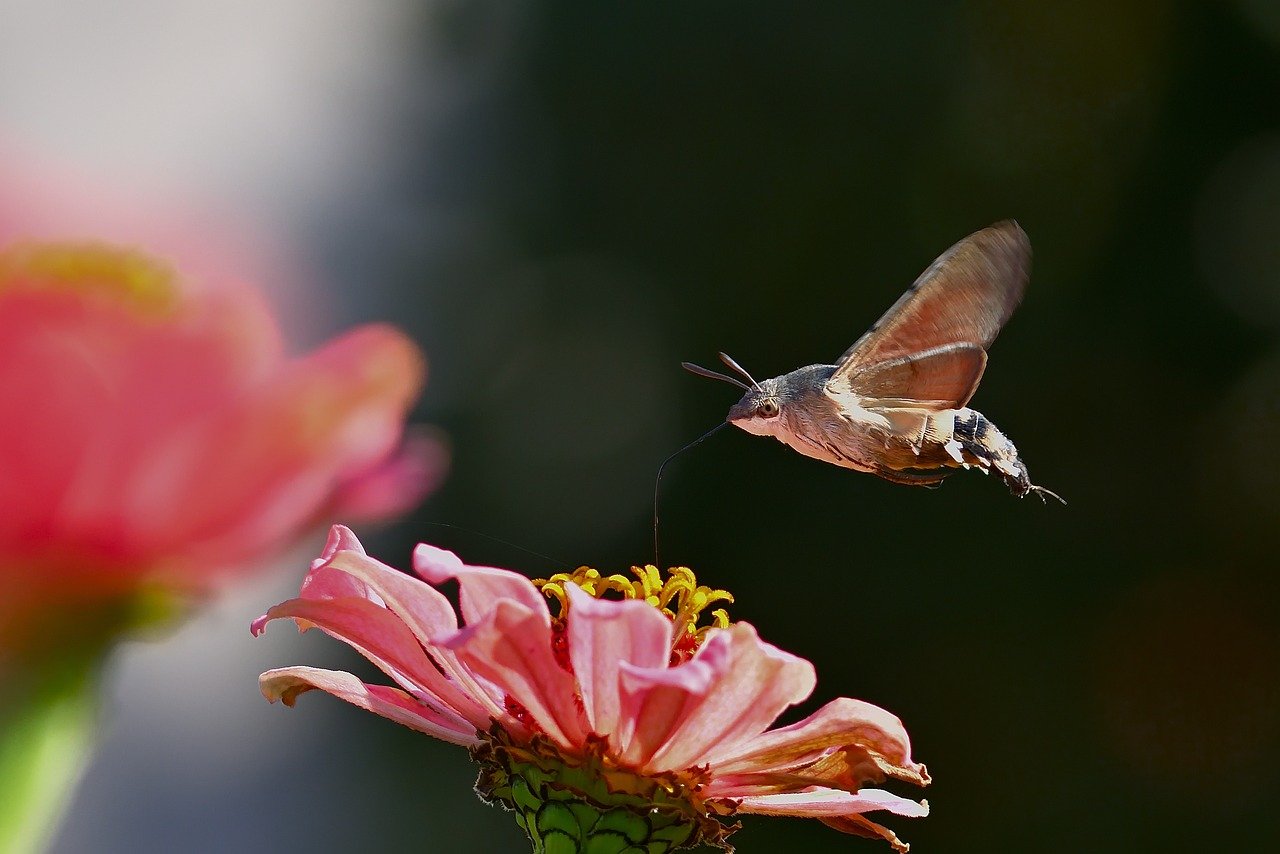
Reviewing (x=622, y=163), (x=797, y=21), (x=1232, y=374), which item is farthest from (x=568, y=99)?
(x=1232, y=374)

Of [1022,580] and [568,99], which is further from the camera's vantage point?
[568,99]

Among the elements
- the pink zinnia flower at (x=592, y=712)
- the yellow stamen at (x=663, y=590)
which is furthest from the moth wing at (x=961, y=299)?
the pink zinnia flower at (x=592, y=712)

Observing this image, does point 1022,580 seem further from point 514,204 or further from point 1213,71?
point 514,204

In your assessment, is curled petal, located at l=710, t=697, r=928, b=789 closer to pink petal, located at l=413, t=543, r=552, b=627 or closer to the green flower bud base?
the green flower bud base

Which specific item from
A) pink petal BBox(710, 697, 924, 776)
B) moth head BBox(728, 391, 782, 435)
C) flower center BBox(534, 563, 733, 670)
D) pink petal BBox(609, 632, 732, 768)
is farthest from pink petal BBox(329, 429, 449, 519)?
moth head BBox(728, 391, 782, 435)

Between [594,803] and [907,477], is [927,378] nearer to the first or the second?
[907,477]

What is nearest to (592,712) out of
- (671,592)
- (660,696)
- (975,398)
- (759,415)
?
(660,696)
